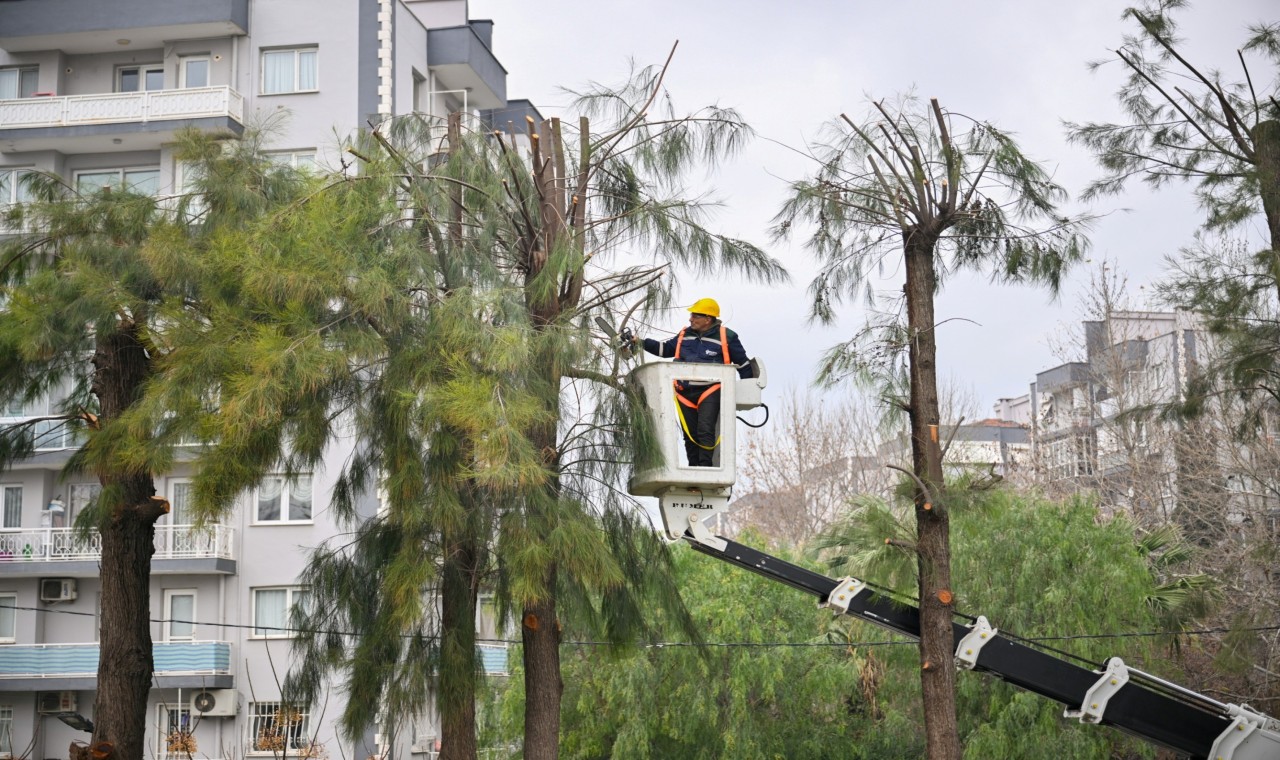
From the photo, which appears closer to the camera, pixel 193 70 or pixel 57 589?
pixel 57 589

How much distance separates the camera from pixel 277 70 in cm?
2911

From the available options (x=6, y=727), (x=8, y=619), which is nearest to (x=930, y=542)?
(x=8, y=619)

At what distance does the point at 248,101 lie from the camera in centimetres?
2894

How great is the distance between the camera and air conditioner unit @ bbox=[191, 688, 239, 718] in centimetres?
2708

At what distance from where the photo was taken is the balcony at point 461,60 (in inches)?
1208

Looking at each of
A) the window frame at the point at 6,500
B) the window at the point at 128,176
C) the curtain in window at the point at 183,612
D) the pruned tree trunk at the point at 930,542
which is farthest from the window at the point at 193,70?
the pruned tree trunk at the point at 930,542

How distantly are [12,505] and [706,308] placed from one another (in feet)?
74.5

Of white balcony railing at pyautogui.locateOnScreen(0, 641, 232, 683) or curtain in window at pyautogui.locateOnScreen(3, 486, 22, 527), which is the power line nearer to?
white balcony railing at pyautogui.locateOnScreen(0, 641, 232, 683)

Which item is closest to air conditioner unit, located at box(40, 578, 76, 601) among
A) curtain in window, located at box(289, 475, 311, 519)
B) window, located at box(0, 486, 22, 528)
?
window, located at box(0, 486, 22, 528)

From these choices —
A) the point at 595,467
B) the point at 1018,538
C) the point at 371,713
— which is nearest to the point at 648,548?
the point at 595,467

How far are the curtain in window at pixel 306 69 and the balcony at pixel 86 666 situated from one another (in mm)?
11332

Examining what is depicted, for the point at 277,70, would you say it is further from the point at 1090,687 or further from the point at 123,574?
the point at 1090,687

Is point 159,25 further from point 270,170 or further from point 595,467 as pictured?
point 595,467

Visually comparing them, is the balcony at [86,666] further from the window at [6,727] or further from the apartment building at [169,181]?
the window at [6,727]
